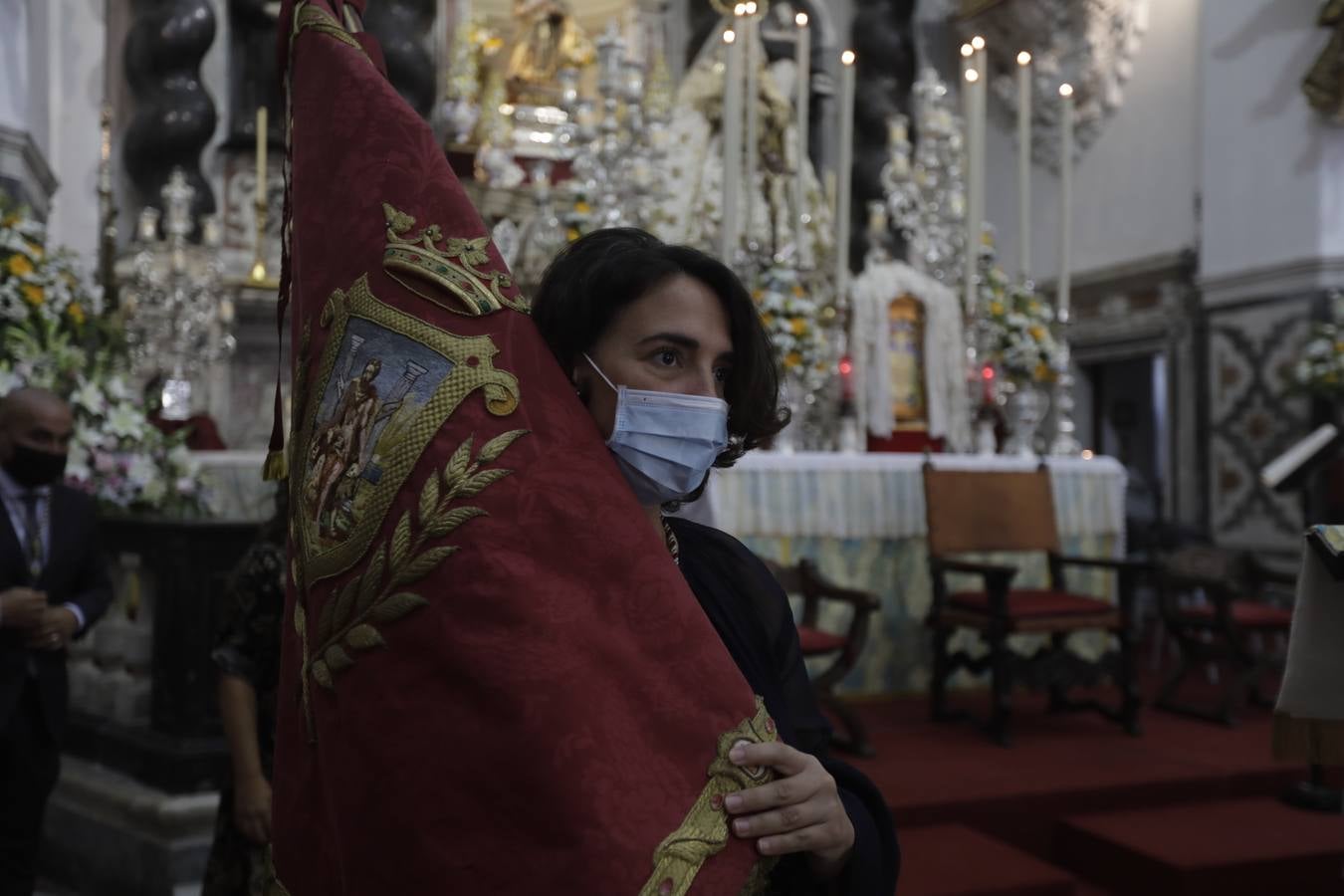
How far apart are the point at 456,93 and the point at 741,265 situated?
487cm

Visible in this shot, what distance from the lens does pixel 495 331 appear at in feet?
3.43

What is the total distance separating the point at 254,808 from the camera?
2.06 m

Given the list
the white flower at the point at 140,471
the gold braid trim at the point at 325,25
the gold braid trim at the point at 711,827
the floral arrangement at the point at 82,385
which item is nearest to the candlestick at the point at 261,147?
the floral arrangement at the point at 82,385

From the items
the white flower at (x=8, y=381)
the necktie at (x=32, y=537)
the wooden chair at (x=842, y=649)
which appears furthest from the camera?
the wooden chair at (x=842, y=649)

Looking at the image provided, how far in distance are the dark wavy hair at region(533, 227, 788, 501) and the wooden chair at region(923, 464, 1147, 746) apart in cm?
325

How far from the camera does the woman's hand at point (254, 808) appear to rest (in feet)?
6.73

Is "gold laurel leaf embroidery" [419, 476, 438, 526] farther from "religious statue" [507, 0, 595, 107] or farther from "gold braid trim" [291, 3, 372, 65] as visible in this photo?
"religious statue" [507, 0, 595, 107]

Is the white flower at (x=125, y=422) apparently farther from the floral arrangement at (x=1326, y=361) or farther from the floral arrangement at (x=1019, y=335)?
the floral arrangement at (x=1326, y=361)

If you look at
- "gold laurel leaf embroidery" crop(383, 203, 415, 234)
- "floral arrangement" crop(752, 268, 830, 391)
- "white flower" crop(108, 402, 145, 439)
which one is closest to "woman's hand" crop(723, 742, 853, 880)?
"gold laurel leaf embroidery" crop(383, 203, 415, 234)

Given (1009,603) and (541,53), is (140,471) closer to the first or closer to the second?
(1009,603)

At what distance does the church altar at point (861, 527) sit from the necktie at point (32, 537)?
255 centimetres

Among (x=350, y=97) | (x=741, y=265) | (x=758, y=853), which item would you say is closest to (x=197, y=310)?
(x=741, y=265)

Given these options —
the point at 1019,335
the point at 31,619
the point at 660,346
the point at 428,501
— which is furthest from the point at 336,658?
the point at 1019,335

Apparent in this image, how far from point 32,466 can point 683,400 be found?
2.27m
